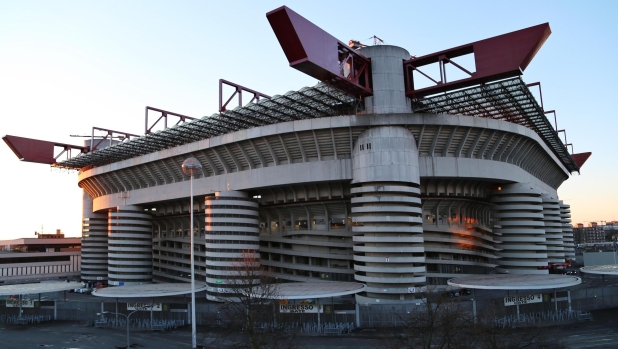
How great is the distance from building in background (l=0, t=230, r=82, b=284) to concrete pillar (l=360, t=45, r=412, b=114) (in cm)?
8586

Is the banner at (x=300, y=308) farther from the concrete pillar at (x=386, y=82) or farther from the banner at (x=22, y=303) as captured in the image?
the banner at (x=22, y=303)

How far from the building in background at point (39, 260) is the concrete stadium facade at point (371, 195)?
145ft

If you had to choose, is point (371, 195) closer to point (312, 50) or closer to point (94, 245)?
point (312, 50)

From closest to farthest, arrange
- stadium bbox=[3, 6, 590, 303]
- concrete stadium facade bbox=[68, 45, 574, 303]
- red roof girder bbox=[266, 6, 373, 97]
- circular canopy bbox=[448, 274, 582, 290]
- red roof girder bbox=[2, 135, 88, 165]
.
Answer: red roof girder bbox=[266, 6, 373, 97] → circular canopy bbox=[448, 274, 582, 290] → stadium bbox=[3, 6, 590, 303] → concrete stadium facade bbox=[68, 45, 574, 303] → red roof girder bbox=[2, 135, 88, 165]

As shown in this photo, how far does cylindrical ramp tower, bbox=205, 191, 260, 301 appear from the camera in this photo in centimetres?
5634

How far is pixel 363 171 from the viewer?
5031 centimetres

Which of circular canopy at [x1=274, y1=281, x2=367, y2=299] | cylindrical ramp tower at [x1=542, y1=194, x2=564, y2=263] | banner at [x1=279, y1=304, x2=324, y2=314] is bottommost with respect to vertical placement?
banner at [x1=279, y1=304, x2=324, y2=314]

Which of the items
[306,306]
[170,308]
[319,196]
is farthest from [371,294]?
[170,308]

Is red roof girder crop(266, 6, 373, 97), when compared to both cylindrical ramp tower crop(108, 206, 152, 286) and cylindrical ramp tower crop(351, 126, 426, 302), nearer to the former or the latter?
cylindrical ramp tower crop(351, 126, 426, 302)

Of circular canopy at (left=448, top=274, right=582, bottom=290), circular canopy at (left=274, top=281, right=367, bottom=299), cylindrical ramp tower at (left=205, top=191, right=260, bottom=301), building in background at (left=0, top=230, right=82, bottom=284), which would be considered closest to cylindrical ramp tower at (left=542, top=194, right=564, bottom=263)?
circular canopy at (left=448, top=274, right=582, bottom=290)

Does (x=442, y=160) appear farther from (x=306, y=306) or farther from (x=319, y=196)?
(x=306, y=306)

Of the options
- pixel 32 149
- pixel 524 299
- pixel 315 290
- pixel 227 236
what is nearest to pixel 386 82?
pixel 315 290

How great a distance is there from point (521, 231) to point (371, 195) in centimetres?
2461

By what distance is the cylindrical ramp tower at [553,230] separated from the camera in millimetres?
80000
